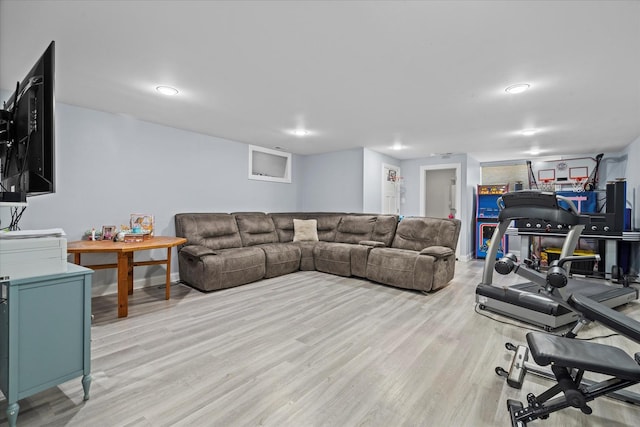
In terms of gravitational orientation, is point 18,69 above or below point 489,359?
above

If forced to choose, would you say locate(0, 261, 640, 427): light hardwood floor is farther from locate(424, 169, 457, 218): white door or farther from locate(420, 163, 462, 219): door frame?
locate(424, 169, 457, 218): white door

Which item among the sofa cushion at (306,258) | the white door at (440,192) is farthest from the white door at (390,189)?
the sofa cushion at (306,258)

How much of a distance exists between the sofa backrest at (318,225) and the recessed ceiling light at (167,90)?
292 centimetres

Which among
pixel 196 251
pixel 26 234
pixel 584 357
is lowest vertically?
pixel 584 357

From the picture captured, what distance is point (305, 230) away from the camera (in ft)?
18.6

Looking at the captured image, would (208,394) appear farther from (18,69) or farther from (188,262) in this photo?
(18,69)

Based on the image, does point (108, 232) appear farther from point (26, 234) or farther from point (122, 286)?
point (26, 234)

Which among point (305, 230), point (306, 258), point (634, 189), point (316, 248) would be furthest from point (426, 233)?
point (634, 189)

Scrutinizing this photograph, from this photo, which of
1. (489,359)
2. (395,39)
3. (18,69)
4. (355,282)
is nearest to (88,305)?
(18,69)

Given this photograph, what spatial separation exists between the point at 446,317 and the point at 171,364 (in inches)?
102

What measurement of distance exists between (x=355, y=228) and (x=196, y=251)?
2714 millimetres

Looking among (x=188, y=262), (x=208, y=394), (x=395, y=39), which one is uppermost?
(x=395, y=39)

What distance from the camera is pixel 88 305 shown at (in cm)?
172

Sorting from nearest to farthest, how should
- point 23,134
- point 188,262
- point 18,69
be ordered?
point 23,134 < point 18,69 < point 188,262
